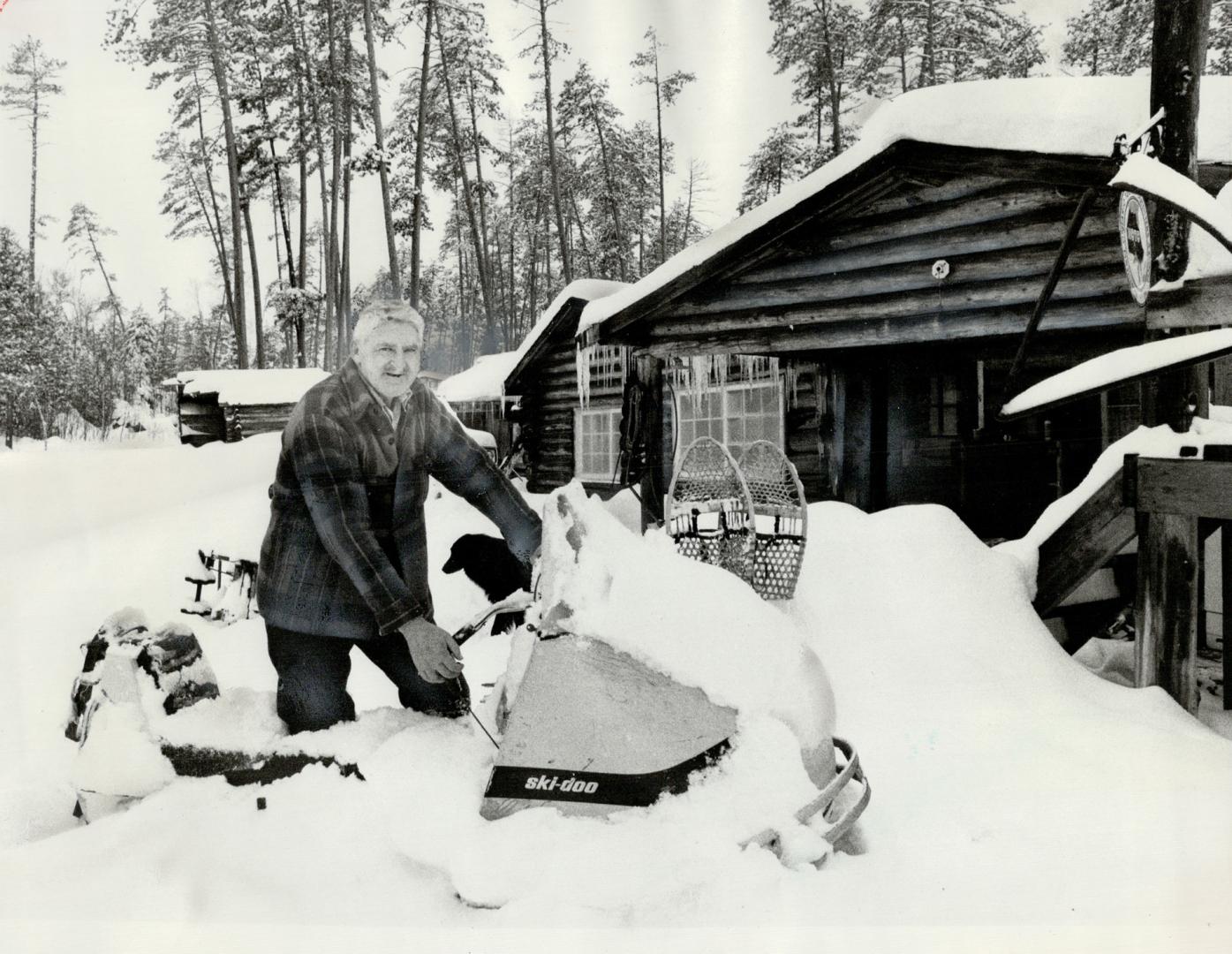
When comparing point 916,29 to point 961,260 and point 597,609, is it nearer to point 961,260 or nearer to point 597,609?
point 961,260

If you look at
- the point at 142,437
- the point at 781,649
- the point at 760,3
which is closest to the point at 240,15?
the point at 142,437

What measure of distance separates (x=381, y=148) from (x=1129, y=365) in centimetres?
305

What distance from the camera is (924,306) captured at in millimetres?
5164

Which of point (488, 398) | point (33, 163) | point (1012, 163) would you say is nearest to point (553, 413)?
point (488, 398)

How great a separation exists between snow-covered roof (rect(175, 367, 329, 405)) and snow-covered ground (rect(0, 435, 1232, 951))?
3.15ft

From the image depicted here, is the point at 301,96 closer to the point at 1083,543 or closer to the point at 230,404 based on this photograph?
the point at 230,404

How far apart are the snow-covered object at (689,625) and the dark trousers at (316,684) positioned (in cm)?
69

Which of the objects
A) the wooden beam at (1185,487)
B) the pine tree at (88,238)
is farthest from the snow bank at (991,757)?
the pine tree at (88,238)

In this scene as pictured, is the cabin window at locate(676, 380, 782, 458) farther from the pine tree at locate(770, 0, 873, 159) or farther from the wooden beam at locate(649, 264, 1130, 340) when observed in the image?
the pine tree at locate(770, 0, 873, 159)

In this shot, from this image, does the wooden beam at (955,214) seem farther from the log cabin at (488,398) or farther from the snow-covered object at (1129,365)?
the log cabin at (488,398)

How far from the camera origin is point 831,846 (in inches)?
65.9

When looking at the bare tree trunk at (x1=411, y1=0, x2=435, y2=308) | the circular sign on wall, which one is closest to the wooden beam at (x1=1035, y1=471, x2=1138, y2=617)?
the circular sign on wall

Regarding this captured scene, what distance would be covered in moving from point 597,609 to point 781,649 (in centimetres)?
46

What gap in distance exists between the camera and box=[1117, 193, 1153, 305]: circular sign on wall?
2.77 metres
